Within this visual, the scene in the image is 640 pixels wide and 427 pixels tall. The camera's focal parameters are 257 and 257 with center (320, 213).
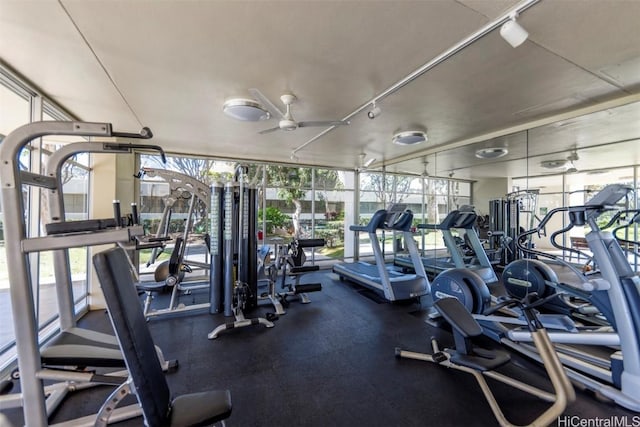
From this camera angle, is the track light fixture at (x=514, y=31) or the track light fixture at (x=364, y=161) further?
the track light fixture at (x=364, y=161)

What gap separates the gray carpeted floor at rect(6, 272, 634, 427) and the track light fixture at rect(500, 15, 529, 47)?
101 inches

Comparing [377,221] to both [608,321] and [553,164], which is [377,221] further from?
[553,164]

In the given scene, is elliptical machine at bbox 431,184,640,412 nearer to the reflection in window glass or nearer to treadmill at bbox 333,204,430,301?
treadmill at bbox 333,204,430,301

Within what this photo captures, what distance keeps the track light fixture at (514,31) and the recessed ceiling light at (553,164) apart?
4.08 metres

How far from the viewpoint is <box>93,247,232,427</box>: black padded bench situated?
3.42 ft

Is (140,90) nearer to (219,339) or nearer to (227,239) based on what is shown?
(227,239)

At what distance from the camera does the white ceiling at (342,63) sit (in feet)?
5.65

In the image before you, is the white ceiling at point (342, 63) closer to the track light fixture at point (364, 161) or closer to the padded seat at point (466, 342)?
the track light fixture at point (364, 161)

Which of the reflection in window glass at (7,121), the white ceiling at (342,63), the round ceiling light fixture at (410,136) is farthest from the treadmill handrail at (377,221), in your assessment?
the reflection in window glass at (7,121)

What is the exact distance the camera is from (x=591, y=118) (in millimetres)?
3273

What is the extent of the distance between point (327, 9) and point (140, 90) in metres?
2.28

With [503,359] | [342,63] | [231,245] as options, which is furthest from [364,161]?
[503,359]

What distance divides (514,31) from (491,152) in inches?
146

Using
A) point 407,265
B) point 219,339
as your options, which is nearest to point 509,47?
point 219,339
